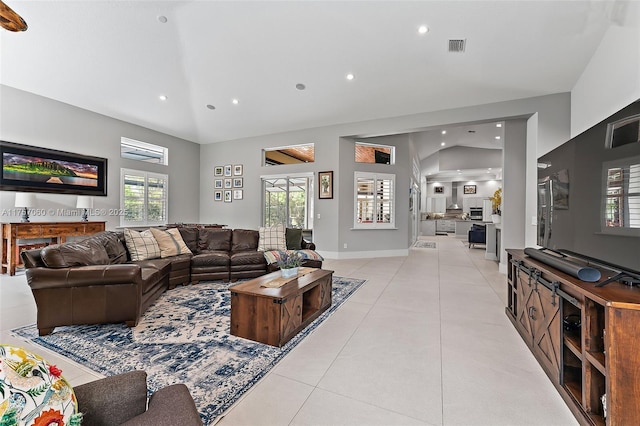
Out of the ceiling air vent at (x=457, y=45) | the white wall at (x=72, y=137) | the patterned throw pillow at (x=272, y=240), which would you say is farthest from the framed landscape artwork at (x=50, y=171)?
the ceiling air vent at (x=457, y=45)

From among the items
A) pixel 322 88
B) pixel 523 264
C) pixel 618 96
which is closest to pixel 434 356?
pixel 523 264

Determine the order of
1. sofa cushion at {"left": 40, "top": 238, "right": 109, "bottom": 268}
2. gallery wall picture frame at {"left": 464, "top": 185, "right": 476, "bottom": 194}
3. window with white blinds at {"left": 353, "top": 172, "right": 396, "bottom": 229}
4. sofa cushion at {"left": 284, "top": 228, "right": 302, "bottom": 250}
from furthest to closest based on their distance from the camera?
1. gallery wall picture frame at {"left": 464, "top": 185, "right": 476, "bottom": 194}
2. window with white blinds at {"left": 353, "top": 172, "right": 396, "bottom": 229}
3. sofa cushion at {"left": 284, "top": 228, "right": 302, "bottom": 250}
4. sofa cushion at {"left": 40, "top": 238, "right": 109, "bottom": 268}

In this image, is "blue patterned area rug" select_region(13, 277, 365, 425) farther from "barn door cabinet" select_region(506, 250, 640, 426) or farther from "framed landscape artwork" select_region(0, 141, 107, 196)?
"framed landscape artwork" select_region(0, 141, 107, 196)

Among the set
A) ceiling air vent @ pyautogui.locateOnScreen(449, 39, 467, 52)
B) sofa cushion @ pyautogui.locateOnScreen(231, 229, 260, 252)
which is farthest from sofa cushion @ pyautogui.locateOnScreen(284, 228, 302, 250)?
ceiling air vent @ pyautogui.locateOnScreen(449, 39, 467, 52)

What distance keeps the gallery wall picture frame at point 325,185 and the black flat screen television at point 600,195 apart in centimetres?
Result: 455

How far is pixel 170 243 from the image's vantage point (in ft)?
13.9

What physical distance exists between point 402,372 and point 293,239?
11.0 feet

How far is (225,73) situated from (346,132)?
290 centimetres

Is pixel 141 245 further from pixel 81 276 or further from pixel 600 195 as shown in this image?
pixel 600 195

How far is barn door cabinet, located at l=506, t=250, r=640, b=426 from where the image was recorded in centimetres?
127

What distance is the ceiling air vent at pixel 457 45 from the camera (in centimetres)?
377

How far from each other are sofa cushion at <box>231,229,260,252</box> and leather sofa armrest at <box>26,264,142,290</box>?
A: 2.24m

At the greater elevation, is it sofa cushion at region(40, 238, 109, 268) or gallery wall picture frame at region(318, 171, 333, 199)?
→ gallery wall picture frame at region(318, 171, 333, 199)

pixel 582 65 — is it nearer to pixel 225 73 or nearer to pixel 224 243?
pixel 225 73
